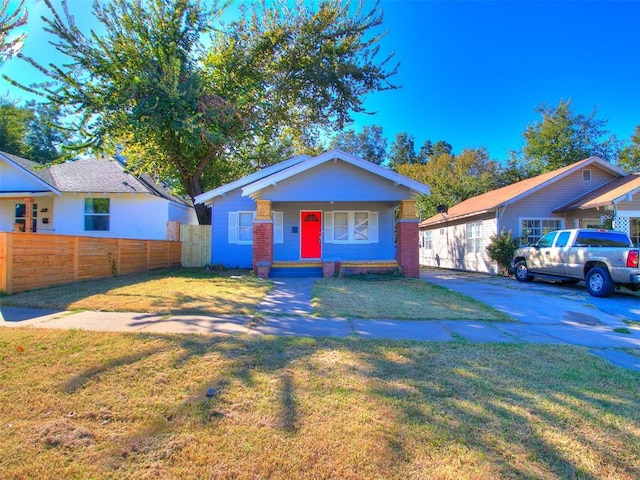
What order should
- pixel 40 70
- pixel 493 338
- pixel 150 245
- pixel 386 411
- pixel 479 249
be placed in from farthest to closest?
pixel 479 249 < pixel 150 245 < pixel 40 70 < pixel 493 338 < pixel 386 411

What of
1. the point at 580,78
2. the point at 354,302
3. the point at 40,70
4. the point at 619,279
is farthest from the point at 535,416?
the point at 580,78

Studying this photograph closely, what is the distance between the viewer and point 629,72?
62.9 ft

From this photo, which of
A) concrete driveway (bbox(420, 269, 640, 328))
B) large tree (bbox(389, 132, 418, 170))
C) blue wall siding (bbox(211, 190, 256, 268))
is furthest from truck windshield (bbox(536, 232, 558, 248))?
large tree (bbox(389, 132, 418, 170))

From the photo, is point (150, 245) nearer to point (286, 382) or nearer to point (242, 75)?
point (242, 75)

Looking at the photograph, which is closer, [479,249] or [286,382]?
[286,382]

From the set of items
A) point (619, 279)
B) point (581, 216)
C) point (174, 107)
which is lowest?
point (619, 279)

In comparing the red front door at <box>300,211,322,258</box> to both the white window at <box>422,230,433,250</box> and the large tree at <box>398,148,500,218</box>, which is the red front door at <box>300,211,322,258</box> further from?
the large tree at <box>398,148,500,218</box>

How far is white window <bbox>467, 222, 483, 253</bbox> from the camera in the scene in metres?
18.1

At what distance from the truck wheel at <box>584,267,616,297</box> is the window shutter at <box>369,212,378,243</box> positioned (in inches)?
297

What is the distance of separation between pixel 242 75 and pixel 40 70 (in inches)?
286

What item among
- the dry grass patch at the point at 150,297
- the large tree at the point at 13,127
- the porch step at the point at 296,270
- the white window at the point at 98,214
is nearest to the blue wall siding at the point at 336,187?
the porch step at the point at 296,270

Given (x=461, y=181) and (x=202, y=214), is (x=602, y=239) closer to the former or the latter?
(x=202, y=214)

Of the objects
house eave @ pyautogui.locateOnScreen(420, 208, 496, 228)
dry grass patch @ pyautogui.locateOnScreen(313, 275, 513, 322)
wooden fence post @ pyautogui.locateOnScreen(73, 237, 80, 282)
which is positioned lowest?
dry grass patch @ pyautogui.locateOnScreen(313, 275, 513, 322)

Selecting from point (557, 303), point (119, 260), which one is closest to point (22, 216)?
point (119, 260)
